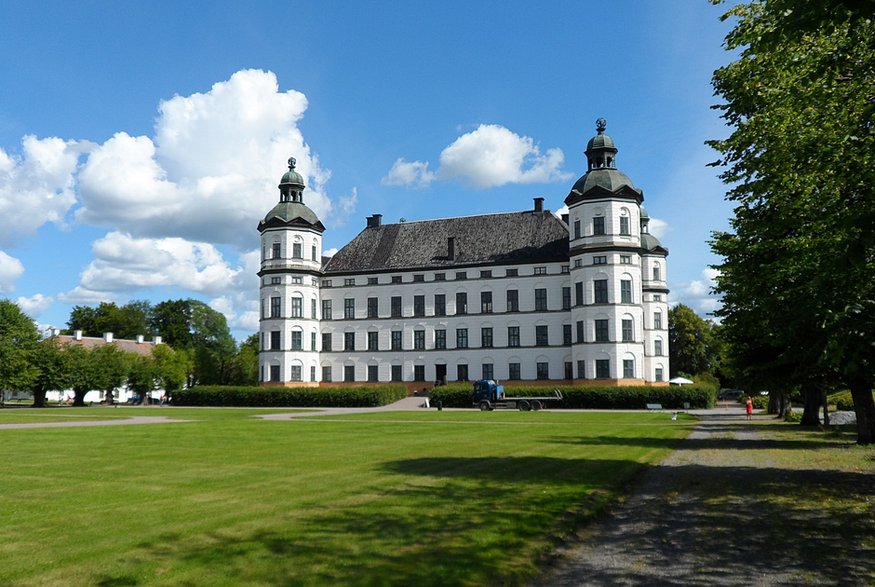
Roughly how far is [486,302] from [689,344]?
1569 inches

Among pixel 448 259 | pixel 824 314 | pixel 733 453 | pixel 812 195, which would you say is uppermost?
pixel 448 259

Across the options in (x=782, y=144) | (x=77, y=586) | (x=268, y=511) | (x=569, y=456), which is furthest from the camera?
(x=569, y=456)

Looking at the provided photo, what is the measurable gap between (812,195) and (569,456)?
855 centimetres

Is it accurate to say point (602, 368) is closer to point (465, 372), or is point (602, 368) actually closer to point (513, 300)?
point (513, 300)

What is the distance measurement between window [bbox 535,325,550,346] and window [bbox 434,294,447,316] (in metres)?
9.75

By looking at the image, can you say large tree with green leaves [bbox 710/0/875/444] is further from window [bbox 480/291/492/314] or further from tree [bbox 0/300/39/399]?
tree [bbox 0/300/39/399]

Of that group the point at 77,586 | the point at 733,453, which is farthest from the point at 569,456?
the point at 77,586

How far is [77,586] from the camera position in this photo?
6.93m

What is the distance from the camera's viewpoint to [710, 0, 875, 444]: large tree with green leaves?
10.3 meters

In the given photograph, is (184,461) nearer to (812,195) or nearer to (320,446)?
(320,446)

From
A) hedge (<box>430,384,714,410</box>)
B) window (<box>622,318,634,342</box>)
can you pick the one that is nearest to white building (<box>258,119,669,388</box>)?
window (<box>622,318,634,342</box>)

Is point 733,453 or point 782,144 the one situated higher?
point 782,144

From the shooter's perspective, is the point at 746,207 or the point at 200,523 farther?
the point at 746,207

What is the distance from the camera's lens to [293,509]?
1084 cm
